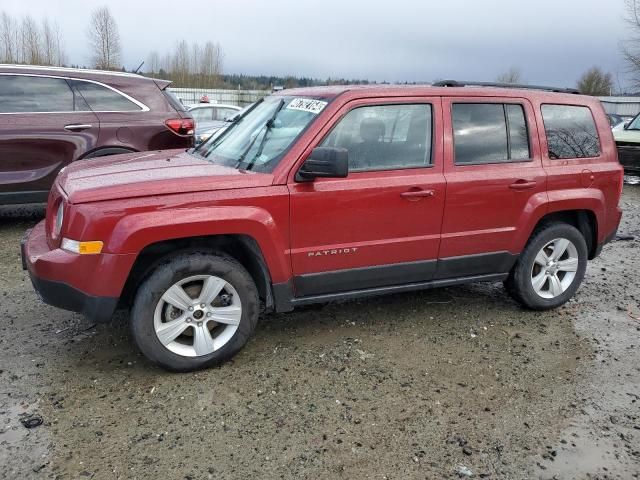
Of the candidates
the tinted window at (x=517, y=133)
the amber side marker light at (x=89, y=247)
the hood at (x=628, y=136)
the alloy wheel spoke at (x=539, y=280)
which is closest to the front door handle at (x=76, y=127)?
the amber side marker light at (x=89, y=247)

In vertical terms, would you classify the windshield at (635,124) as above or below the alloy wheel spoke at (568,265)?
above

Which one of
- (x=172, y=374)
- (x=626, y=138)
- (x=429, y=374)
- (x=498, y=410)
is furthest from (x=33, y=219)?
(x=626, y=138)

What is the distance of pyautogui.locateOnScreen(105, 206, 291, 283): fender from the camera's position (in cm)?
325

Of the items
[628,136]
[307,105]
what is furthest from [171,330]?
[628,136]

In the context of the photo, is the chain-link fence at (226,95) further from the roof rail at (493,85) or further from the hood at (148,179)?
the hood at (148,179)

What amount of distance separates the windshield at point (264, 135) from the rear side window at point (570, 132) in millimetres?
1953

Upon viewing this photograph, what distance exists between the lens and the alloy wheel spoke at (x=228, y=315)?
11.9 ft

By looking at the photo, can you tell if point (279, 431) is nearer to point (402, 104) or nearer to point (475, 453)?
point (475, 453)

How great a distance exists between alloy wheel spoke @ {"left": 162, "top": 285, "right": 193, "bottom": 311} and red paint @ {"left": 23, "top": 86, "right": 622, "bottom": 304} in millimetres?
284

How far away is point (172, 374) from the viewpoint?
3590 mm

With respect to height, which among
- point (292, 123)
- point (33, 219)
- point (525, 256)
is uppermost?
point (292, 123)

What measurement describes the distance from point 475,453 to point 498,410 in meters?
0.46

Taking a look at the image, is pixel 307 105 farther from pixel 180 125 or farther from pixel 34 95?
pixel 34 95

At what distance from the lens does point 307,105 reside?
4016 mm
